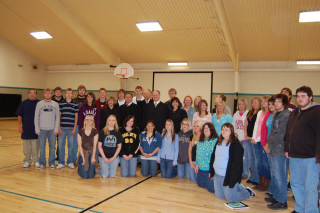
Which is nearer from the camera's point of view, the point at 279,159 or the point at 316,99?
the point at 279,159

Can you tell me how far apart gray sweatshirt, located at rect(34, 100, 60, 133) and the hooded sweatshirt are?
4111mm

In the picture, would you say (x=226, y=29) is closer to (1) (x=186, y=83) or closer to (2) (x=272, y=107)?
(1) (x=186, y=83)

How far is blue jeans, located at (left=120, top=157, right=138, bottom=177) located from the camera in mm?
4750

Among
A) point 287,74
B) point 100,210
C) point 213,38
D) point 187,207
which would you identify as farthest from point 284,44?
point 100,210

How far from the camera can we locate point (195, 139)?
15.1 ft

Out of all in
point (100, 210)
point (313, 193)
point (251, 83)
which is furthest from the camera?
point (251, 83)

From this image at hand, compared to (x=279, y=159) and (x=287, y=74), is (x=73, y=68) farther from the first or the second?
(x=279, y=159)

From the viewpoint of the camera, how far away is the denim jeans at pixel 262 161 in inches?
167

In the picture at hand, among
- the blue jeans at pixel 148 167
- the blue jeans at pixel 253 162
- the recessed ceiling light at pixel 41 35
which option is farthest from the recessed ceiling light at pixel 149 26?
the blue jeans at pixel 253 162

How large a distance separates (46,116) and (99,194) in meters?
2.10

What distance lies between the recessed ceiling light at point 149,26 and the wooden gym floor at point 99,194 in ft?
22.8

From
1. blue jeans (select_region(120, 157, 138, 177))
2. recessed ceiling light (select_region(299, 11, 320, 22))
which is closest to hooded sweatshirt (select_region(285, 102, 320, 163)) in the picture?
blue jeans (select_region(120, 157, 138, 177))

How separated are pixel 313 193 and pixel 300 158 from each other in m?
0.40

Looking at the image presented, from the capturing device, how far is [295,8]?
321 inches
